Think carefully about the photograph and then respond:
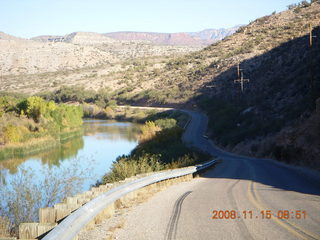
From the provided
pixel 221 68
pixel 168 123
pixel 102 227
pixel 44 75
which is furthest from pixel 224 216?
pixel 44 75

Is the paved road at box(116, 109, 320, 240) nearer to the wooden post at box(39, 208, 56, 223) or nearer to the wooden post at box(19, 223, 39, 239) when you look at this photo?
the wooden post at box(39, 208, 56, 223)

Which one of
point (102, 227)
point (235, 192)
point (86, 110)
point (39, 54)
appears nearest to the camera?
point (102, 227)

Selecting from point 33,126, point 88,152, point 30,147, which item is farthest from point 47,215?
point 33,126

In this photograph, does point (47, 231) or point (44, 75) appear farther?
point (44, 75)

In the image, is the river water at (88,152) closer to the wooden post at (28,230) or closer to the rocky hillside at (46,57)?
the wooden post at (28,230)

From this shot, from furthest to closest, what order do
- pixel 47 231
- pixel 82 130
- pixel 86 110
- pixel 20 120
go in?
1. pixel 86 110
2. pixel 82 130
3. pixel 20 120
4. pixel 47 231

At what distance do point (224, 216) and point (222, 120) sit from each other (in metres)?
50.4

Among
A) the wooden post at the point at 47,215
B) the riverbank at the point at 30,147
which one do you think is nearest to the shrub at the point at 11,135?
the riverbank at the point at 30,147

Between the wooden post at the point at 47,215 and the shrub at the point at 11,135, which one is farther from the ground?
the wooden post at the point at 47,215

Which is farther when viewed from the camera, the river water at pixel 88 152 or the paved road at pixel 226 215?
the river water at pixel 88 152

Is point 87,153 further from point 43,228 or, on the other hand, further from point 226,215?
point 43,228

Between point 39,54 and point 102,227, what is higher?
point 39,54

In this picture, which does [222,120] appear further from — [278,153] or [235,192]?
[235,192]

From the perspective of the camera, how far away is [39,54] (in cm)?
16650
